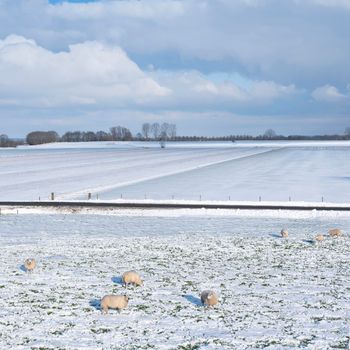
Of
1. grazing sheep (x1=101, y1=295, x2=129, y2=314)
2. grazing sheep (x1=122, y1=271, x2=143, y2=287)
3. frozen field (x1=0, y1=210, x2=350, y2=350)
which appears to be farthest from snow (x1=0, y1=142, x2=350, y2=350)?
grazing sheep (x1=122, y1=271, x2=143, y2=287)

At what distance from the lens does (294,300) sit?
14.6 m

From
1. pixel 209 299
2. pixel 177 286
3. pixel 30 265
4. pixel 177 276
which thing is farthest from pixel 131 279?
pixel 30 265

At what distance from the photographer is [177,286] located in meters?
16.1

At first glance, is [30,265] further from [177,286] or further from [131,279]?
[177,286]

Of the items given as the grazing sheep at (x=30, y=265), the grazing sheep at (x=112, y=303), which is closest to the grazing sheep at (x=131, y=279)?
the grazing sheep at (x=112, y=303)

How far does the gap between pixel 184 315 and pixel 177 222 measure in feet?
53.9

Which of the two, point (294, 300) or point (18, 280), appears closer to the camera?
point (294, 300)

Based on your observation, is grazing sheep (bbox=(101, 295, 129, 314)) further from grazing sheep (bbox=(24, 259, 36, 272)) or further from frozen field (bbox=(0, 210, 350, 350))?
grazing sheep (bbox=(24, 259, 36, 272))

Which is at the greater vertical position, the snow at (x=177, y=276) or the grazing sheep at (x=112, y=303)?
the grazing sheep at (x=112, y=303)

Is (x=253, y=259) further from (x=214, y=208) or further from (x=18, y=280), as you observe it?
(x=214, y=208)

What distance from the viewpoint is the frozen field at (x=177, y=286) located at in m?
11.9

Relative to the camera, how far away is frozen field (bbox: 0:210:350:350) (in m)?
11.9

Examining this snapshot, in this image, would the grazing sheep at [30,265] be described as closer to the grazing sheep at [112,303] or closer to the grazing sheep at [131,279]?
the grazing sheep at [131,279]

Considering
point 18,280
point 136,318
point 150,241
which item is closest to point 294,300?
point 136,318
